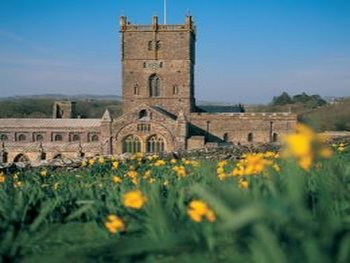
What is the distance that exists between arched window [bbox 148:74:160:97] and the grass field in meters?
43.6

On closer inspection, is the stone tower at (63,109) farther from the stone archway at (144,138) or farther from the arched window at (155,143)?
the arched window at (155,143)

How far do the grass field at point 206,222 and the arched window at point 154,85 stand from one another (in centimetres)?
4358

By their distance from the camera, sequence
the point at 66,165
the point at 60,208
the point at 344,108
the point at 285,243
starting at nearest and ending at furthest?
1. the point at 285,243
2. the point at 60,208
3. the point at 66,165
4. the point at 344,108

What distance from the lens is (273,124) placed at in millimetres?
48688

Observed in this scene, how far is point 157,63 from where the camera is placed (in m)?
49.8

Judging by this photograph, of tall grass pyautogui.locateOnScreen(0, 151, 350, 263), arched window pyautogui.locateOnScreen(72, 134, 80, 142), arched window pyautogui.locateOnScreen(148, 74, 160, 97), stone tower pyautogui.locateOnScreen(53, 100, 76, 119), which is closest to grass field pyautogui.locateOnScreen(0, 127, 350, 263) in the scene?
tall grass pyautogui.locateOnScreen(0, 151, 350, 263)

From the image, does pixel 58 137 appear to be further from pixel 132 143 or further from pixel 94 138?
pixel 132 143

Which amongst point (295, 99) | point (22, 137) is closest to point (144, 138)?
point (22, 137)

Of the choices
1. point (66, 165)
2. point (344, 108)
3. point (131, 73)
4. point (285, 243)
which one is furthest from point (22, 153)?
point (344, 108)

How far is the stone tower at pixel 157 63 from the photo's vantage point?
4969cm

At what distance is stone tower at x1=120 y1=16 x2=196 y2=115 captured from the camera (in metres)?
49.7

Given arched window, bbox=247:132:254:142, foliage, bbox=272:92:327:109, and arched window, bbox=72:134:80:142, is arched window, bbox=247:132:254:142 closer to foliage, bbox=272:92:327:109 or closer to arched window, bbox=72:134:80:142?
arched window, bbox=72:134:80:142

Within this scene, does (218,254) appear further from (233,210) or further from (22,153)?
(22,153)

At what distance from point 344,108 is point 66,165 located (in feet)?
234
